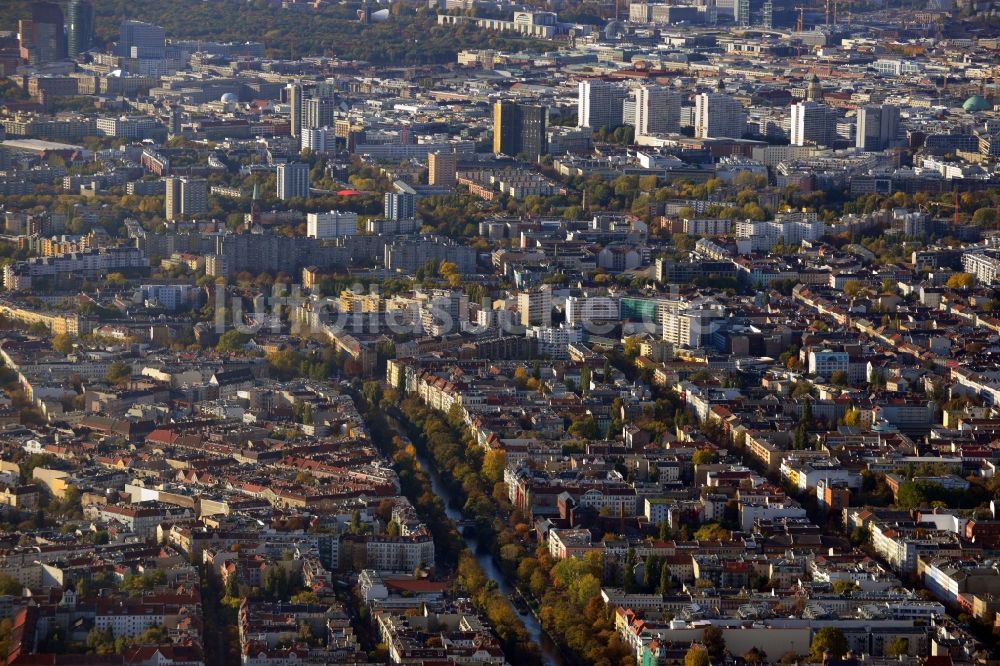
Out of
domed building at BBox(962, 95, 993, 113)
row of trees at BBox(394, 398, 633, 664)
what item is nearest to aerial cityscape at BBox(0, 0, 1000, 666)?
A: row of trees at BBox(394, 398, 633, 664)

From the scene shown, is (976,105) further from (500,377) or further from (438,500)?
(438,500)

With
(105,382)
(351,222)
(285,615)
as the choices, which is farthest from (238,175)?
(285,615)

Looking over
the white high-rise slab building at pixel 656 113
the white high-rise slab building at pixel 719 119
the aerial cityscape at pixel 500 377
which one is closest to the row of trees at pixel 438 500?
the aerial cityscape at pixel 500 377

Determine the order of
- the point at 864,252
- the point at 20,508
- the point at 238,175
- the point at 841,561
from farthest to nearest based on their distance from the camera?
the point at 238,175 < the point at 864,252 < the point at 20,508 < the point at 841,561

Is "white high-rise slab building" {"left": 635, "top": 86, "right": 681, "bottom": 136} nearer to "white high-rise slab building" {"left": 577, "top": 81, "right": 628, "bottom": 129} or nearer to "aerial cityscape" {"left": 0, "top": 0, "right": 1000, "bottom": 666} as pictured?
"aerial cityscape" {"left": 0, "top": 0, "right": 1000, "bottom": 666}

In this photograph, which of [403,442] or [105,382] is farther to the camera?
[105,382]

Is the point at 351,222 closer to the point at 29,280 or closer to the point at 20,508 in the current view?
the point at 29,280

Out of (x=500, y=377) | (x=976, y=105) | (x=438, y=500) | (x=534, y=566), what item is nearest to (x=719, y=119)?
(x=976, y=105)
